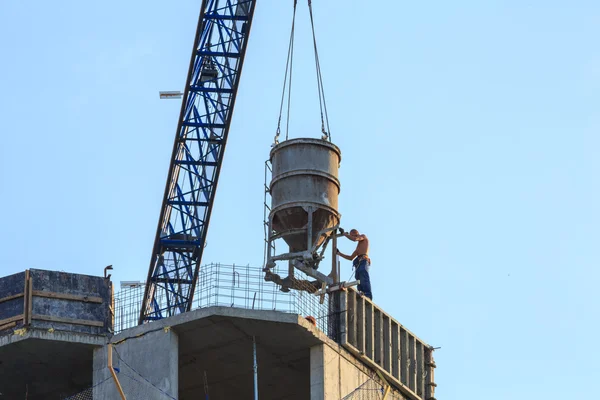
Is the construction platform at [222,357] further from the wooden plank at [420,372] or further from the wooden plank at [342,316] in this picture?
the wooden plank at [420,372]

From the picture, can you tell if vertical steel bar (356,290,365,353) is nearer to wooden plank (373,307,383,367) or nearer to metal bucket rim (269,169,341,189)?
wooden plank (373,307,383,367)

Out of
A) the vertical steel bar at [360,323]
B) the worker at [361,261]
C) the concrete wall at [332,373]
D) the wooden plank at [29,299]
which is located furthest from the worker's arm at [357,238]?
the wooden plank at [29,299]

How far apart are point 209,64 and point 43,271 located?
24.2m

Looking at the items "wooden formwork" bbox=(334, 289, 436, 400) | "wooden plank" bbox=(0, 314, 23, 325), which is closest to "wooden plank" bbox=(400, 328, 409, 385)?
"wooden formwork" bbox=(334, 289, 436, 400)

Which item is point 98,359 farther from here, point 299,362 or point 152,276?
point 152,276

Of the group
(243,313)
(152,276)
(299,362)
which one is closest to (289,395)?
(299,362)

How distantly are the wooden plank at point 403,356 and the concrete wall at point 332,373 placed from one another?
3032mm

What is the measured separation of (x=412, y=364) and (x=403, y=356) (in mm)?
675

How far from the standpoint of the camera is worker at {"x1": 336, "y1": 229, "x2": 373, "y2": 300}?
169 ft

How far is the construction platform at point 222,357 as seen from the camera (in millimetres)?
46094

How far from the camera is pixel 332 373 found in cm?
4728

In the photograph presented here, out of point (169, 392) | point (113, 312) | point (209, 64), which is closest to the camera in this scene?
point (169, 392)

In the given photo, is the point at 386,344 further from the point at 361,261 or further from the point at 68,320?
the point at 68,320

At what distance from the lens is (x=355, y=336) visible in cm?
4909
